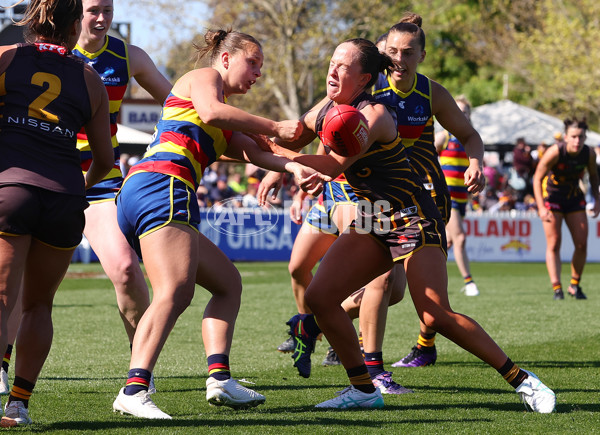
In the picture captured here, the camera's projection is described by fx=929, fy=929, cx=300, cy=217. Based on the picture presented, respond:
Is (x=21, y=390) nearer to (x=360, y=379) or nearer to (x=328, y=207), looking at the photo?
(x=360, y=379)

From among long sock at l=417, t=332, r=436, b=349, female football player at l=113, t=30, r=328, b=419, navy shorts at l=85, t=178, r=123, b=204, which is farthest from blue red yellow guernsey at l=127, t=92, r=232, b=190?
long sock at l=417, t=332, r=436, b=349

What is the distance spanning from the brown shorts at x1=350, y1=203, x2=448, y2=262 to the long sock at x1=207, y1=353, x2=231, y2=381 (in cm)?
102

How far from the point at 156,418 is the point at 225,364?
53 cm

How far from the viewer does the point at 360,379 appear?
515 centimetres

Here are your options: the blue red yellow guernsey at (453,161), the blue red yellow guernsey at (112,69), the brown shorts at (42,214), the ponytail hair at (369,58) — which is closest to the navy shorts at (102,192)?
the blue red yellow guernsey at (112,69)

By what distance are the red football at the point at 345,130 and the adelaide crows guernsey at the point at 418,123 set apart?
1365 mm

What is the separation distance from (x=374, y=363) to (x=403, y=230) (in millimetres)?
1196

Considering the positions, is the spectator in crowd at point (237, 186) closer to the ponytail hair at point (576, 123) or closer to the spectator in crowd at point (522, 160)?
the spectator in crowd at point (522, 160)

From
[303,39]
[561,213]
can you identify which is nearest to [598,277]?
[561,213]

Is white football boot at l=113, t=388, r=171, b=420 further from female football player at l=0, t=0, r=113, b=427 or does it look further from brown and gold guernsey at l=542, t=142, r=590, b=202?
brown and gold guernsey at l=542, t=142, r=590, b=202

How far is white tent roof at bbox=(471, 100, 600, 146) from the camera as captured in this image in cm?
2673

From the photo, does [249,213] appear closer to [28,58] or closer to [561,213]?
[561,213]

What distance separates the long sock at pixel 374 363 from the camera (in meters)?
5.86

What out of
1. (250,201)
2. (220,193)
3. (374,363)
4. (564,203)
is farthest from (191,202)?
(220,193)
